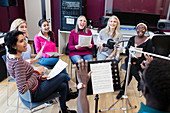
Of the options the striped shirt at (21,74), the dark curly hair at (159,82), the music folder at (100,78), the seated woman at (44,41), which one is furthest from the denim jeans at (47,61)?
the dark curly hair at (159,82)

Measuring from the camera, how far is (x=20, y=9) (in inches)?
199

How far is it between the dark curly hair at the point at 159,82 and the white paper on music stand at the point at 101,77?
2.48ft

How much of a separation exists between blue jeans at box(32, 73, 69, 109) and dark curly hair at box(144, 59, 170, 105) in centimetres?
130

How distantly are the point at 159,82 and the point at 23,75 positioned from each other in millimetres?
1346

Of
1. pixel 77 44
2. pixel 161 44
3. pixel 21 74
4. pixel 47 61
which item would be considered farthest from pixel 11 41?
pixel 161 44

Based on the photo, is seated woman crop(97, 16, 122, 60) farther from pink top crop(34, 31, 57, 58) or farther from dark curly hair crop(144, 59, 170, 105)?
dark curly hair crop(144, 59, 170, 105)

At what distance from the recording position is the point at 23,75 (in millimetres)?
1674

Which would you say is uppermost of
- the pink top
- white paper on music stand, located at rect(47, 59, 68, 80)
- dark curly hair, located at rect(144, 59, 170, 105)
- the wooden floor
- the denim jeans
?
dark curly hair, located at rect(144, 59, 170, 105)

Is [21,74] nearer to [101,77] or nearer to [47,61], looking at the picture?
[101,77]

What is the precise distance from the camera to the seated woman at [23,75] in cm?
166

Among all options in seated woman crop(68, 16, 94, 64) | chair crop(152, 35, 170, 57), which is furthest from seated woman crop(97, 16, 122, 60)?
chair crop(152, 35, 170, 57)

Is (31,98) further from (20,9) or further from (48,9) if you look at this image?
(20,9)

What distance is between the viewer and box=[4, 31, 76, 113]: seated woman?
65.4 inches

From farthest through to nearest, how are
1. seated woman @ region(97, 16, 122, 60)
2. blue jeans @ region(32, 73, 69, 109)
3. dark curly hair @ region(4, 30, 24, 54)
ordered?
seated woman @ region(97, 16, 122, 60), blue jeans @ region(32, 73, 69, 109), dark curly hair @ region(4, 30, 24, 54)
